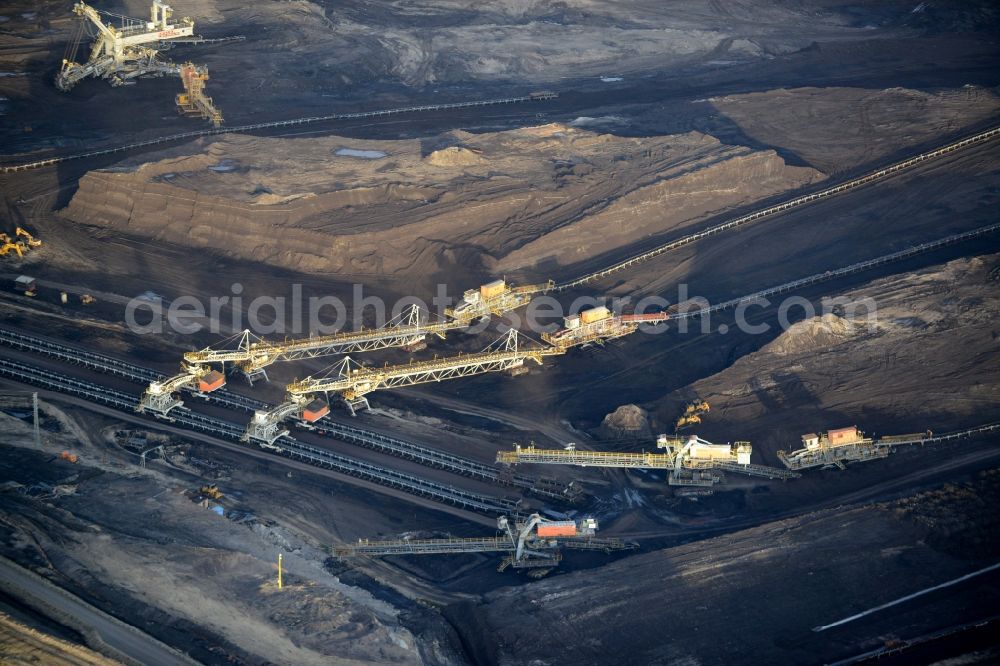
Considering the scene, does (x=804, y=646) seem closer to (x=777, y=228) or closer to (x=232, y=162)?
(x=777, y=228)

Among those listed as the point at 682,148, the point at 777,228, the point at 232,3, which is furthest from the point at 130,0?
the point at 777,228

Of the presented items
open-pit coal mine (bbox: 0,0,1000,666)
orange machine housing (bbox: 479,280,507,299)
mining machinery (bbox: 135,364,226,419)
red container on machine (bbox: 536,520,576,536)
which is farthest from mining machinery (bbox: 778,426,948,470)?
mining machinery (bbox: 135,364,226,419)

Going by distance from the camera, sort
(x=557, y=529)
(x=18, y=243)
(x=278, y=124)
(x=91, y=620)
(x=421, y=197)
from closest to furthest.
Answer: (x=91, y=620) → (x=557, y=529) → (x=18, y=243) → (x=421, y=197) → (x=278, y=124)

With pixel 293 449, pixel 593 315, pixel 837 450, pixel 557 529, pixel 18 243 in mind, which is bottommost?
pixel 557 529

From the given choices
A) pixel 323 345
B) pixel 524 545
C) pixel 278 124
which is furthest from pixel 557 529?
pixel 278 124

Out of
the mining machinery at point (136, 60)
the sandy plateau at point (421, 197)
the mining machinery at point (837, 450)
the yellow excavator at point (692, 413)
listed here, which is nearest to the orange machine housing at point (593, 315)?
the yellow excavator at point (692, 413)

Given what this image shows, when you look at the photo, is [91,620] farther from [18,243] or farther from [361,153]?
[361,153]

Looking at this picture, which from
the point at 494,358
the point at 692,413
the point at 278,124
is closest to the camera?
the point at 692,413
